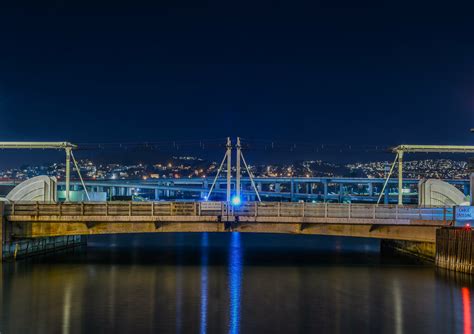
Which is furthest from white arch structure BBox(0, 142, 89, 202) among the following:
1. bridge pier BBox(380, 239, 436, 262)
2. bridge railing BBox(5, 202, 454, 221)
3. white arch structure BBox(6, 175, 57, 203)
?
bridge pier BBox(380, 239, 436, 262)

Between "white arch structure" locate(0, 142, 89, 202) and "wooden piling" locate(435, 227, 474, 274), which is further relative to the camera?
"white arch structure" locate(0, 142, 89, 202)

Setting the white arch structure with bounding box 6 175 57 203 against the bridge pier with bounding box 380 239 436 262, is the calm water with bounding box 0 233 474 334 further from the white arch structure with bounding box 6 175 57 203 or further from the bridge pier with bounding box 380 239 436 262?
the white arch structure with bounding box 6 175 57 203

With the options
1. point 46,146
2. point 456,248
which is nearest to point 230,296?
point 456,248

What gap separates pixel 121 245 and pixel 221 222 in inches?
1102

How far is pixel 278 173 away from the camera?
189625mm

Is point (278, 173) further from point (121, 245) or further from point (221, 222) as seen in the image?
point (221, 222)

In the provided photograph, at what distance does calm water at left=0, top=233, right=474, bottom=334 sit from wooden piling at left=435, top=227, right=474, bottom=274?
1039 mm

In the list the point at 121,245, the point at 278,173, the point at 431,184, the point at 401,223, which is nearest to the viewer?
the point at 401,223

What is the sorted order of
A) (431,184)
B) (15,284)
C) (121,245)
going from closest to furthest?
(15,284), (431,184), (121,245)

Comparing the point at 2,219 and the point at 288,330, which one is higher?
the point at 2,219

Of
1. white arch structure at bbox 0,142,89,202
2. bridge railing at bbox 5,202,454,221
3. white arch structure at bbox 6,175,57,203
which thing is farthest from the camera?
white arch structure at bbox 6,175,57,203

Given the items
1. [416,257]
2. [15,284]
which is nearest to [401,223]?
[416,257]

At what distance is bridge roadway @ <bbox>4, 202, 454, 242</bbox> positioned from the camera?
45.1 meters

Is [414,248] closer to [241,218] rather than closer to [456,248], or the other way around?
[456,248]
